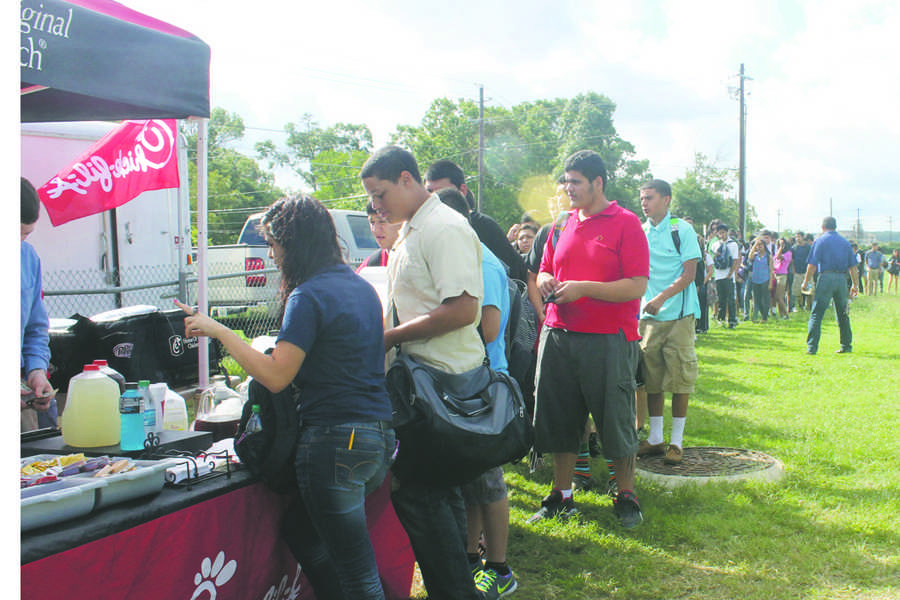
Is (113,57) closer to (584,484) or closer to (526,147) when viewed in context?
(584,484)

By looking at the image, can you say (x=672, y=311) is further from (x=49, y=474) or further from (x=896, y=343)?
(x=896, y=343)

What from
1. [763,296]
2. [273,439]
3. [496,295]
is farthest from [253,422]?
[763,296]

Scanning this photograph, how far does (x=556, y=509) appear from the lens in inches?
158

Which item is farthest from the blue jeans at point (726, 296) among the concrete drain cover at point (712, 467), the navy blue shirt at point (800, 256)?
the concrete drain cover at point (712, 467)

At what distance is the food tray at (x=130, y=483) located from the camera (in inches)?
74.9

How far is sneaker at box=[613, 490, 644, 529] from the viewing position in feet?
12.7

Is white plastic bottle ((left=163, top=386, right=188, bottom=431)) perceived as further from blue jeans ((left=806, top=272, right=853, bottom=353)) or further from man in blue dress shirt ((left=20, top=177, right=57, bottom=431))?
blue jeans ((left=806, top=272, right=853, bottom=353))

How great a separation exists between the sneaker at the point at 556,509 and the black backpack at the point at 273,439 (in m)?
2.05

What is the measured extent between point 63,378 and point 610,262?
14.0ft

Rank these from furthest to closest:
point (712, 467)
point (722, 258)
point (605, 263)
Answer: point (722, 258)
point (712, 467)
point (605, 263)

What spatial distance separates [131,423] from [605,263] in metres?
2.51

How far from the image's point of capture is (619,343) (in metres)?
3.78

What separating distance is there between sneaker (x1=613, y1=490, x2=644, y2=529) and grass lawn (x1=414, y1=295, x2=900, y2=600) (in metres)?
0.06

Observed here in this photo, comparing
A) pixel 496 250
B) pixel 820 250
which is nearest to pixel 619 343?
pixel 496 250
